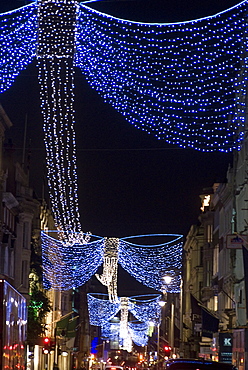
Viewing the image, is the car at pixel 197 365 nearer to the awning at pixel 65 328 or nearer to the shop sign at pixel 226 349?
the shop sign at pixel 226 349

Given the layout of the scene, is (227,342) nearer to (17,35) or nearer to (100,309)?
(17,35)

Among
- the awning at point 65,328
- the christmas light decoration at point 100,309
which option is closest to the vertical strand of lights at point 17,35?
the awning at point 65,328

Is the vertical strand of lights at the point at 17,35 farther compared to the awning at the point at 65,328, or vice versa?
the awning at the point at 65,328

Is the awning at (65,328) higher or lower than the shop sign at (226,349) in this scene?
higher

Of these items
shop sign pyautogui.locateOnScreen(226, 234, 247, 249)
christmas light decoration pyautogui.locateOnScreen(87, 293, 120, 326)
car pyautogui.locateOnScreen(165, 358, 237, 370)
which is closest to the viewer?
car pyautogui.locateOnScreen(165, 358, 237, 370)

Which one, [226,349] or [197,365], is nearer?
[197,365]

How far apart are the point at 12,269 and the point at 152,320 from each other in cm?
6843

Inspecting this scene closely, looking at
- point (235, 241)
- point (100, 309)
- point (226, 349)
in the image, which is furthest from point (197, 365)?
point (100, 309)

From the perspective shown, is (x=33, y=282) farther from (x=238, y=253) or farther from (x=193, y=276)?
(x=193, y=276)

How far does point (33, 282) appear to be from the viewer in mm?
66000

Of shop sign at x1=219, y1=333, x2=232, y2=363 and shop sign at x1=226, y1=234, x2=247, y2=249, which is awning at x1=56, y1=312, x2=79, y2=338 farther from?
shop sign at x1=226, y1=234, x2=247, y2=249

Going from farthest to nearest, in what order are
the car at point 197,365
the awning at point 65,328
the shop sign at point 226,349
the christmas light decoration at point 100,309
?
1. the christmas light decoration at point 100,309
2. the awning at point 65,328
3. the shop sign at point 226,349
4. the car at point 197,365

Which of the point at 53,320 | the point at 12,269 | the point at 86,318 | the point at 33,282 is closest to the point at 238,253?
the point at 12,269

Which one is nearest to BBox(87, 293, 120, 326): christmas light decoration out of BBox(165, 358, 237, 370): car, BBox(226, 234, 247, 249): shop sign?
BBox(226, 234, 247, 249): shop sign
